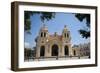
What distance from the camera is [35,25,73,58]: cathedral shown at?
6.49ft

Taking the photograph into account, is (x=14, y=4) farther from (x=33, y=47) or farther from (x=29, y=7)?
(x=33, y=47)

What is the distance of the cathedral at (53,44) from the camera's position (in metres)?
1.98

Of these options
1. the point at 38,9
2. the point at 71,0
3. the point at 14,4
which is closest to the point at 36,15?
A: the point at 38,9

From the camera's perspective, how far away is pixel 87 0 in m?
2.17

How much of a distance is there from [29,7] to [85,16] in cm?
52

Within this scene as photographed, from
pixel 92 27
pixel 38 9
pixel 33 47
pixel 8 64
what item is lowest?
pixel 8 64

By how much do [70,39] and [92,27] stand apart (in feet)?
0.81

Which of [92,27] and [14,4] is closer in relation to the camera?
[14,4]

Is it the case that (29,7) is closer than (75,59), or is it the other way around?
(29,7)

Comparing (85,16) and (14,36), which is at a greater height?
(85,16)

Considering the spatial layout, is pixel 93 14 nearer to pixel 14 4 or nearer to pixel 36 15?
pixel 36 15

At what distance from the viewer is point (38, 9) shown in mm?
1952

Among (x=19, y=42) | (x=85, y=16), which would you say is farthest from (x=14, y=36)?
(x=85, y=16)

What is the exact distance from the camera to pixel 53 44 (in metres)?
2.02
